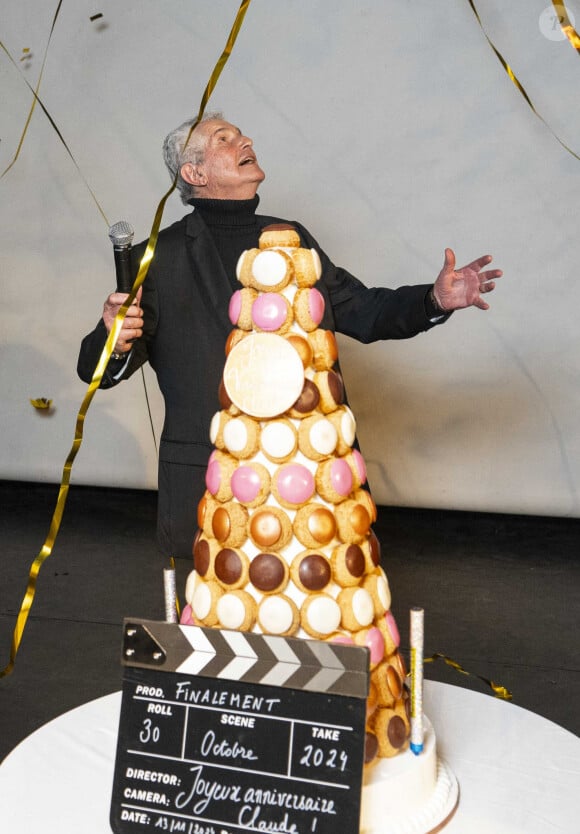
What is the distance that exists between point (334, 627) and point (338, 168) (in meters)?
3.30

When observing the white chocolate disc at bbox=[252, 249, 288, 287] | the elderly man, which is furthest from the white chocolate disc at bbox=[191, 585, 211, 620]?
the elderly man

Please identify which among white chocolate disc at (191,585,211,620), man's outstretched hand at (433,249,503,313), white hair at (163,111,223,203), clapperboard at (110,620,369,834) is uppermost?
white hair at (163,111,223,203)

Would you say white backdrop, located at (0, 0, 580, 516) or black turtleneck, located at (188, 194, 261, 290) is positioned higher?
white backdrop, located at (0, 0, 580, 516)

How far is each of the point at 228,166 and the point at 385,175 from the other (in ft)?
7.00

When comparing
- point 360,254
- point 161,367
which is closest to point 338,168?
point 360,254

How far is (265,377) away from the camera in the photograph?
0.95 metres

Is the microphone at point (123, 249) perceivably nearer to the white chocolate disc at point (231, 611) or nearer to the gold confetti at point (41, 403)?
the white chocolate disc at point (231, 611)

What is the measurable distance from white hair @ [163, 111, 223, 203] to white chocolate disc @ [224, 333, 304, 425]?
0.99m

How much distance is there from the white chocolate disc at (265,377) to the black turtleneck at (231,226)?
1.01 metres

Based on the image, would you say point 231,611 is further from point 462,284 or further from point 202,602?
point 462,284

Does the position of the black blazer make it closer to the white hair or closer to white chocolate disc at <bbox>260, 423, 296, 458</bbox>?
the white hair

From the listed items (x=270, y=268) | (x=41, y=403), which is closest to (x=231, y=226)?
(x=270, y=268)

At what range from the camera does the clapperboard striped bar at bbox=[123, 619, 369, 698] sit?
0.84 meters

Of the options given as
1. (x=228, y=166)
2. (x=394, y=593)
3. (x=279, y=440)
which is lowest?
(x=279, y=440)
